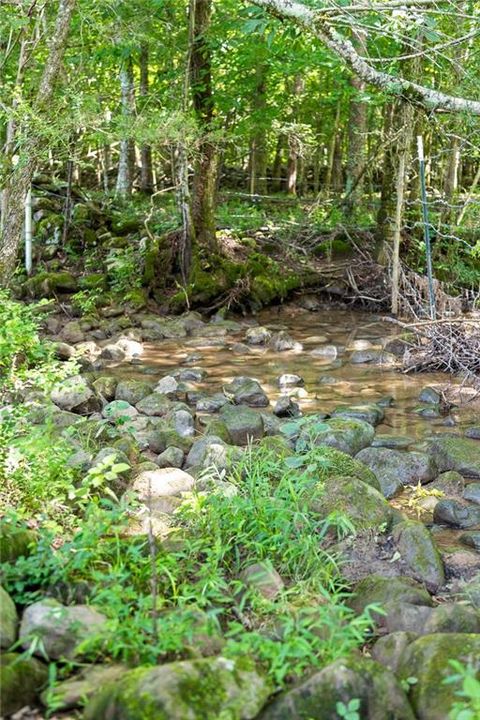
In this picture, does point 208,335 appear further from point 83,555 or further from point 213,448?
point 83,555

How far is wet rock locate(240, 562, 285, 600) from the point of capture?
3328 millimetres

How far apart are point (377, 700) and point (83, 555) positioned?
129 cm

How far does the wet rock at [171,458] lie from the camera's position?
550 centimetres

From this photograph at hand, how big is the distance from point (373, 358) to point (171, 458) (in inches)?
185

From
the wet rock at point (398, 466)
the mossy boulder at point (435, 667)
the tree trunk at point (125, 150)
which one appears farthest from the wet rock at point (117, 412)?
the tree trunk at point (125, 150)

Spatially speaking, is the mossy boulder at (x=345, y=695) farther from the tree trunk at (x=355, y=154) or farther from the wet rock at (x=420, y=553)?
the tree trunk at (x=355, y=154)

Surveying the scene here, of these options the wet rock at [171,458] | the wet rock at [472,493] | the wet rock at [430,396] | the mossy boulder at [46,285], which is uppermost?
the mossy boulder at [46,285]

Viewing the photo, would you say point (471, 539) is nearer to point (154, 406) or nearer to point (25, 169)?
point (154, 406)

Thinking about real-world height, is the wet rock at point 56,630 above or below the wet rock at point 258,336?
above

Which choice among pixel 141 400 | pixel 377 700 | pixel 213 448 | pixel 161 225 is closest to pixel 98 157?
pixel 161 225

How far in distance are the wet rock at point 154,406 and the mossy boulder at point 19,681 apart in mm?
4517

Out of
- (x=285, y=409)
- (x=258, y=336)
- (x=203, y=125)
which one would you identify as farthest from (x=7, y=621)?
(x=203, y=125)

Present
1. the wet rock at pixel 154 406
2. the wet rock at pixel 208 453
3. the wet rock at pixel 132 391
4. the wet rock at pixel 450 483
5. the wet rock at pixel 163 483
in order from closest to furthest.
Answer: the wet rock at pixel 163 483 < the wet rock at pixel 208 453 < the wet rock at pixel 450 483 < the wet rock at pixel 154 406 < the wet rock at pixel 132 391

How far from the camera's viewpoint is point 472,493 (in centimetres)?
524
